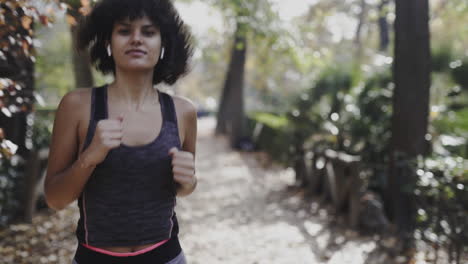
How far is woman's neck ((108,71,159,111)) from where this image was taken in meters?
1.63

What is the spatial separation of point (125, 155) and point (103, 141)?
0.39 feet

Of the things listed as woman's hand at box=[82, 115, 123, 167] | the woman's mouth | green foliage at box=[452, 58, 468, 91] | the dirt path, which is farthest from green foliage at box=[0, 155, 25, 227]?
green foliage at box=[452, 58, 468, 91]

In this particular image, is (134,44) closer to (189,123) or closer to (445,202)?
(189,123)

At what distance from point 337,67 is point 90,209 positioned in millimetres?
8178


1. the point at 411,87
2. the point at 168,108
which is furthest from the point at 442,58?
the point at 168,108

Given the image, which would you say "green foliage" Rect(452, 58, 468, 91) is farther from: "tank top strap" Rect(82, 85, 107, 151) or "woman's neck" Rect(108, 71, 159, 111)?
"tank top strap" Rect(82, 85, 107, 151)

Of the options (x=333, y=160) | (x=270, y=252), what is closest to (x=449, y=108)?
(x=333, y=160)

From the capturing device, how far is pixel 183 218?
7.09 m

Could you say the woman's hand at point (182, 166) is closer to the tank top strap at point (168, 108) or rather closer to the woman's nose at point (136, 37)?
the tank top strap at point (168, 108)

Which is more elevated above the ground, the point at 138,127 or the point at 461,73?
the point at 138,127

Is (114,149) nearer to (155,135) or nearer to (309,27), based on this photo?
(155,135)

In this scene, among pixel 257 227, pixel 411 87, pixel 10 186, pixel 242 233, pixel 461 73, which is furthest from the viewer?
pixel 461 73

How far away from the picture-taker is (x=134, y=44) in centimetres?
162

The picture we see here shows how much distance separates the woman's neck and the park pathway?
12.4 feet
